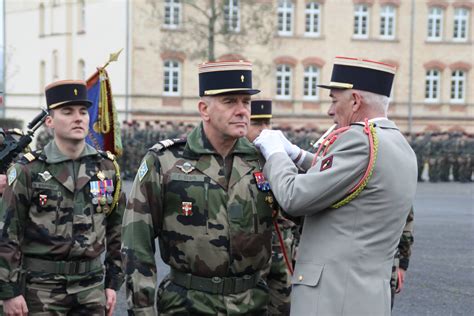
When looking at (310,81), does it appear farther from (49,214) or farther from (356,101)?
(356,101)

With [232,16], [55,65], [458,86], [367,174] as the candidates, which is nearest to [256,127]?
[367,174]

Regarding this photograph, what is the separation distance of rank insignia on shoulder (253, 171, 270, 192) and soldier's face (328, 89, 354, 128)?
0.48 m

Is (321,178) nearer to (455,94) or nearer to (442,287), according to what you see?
(442,287)

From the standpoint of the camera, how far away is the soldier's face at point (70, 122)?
5.58m

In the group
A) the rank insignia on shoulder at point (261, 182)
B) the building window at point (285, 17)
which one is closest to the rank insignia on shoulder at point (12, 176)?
the rank insignia on shoulder at point (261, 182)

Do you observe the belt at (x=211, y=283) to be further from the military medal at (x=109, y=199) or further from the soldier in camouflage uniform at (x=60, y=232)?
the military medal at (x=109, y=199)

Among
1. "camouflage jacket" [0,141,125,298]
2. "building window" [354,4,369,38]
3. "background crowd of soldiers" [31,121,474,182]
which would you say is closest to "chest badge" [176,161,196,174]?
"camouflage jacket" [0,141,125,298]

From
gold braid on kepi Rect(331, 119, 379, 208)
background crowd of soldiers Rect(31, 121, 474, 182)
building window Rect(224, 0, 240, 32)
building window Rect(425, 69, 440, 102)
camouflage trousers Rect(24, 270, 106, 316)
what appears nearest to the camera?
gold braid on kepi Rect(331, 119, 379, 208)

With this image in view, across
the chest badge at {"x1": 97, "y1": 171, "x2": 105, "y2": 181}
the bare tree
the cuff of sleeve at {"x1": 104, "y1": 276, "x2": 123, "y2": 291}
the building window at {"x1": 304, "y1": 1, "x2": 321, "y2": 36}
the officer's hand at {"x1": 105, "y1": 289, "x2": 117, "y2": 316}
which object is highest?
the building window at {"x1": 304, "y1": 1, "x2": 321, "y2": 36}

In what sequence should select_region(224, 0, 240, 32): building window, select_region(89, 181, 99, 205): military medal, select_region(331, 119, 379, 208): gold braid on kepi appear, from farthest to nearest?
select_region(224, 0, 240, 32): building window < select_region(89, 181, 99, 205): military medal < select_region(331, 119, 379, 208): gold braid on kepi

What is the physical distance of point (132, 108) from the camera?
42938 millimetres

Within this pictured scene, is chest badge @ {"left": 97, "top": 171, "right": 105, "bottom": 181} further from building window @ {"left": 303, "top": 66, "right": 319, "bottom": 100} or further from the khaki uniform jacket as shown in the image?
building window @ {"left": 303, "top": 66, "right": 319, "bottom": 100}

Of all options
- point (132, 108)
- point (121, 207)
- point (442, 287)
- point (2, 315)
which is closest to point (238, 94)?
point (121, 207)

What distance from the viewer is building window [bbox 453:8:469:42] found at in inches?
1909
